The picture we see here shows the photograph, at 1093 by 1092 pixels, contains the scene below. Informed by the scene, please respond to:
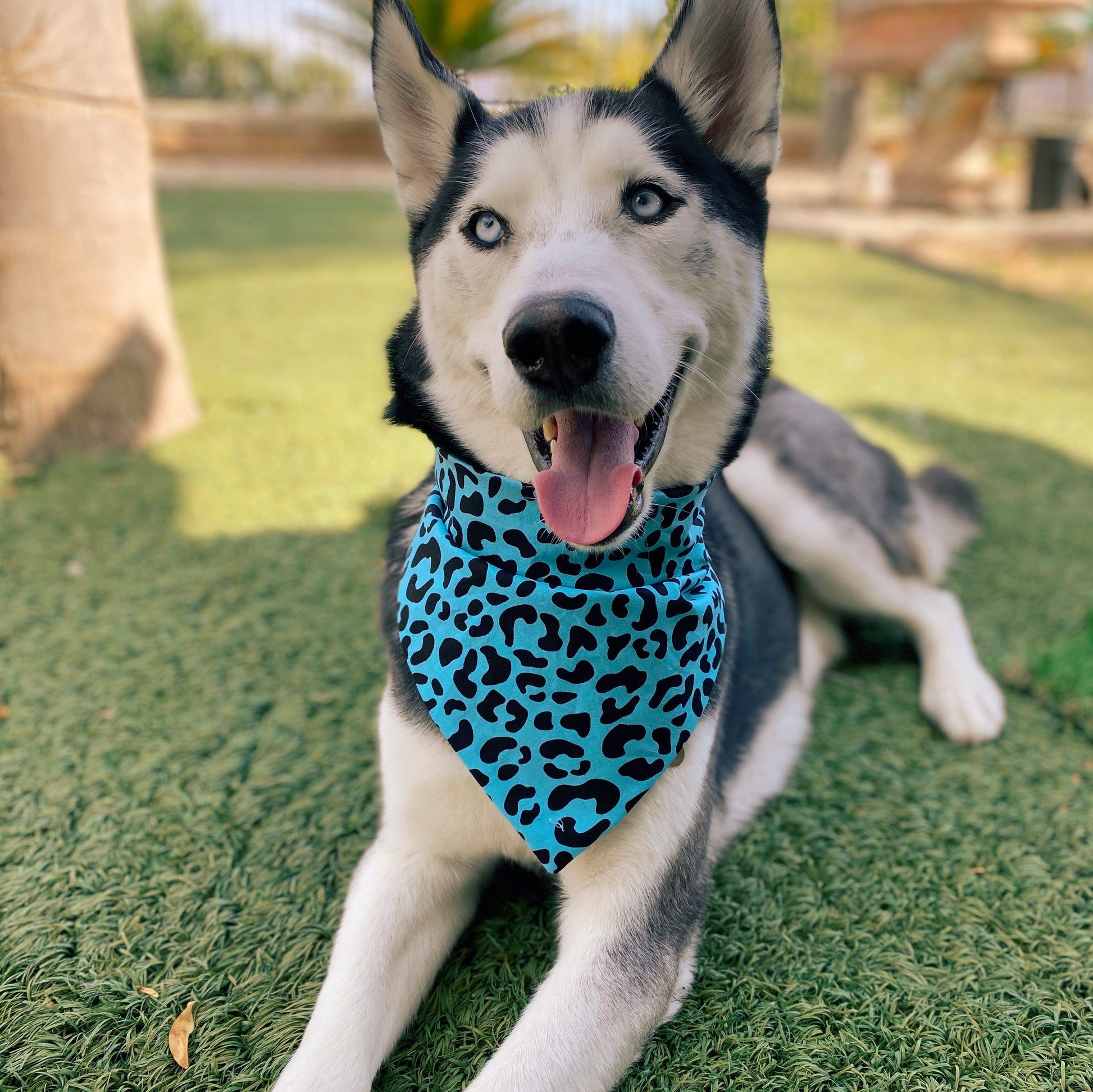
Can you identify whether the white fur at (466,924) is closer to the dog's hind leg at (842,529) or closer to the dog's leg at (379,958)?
the dog's leg at (379,958)

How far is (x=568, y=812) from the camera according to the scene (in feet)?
5.52

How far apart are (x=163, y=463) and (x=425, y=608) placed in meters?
2.78

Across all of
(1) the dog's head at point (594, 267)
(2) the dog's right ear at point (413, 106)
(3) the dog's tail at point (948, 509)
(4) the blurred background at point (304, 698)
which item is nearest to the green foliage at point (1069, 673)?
(4) the blurred background at point (304, 698)

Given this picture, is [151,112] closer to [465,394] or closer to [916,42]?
[916,42]

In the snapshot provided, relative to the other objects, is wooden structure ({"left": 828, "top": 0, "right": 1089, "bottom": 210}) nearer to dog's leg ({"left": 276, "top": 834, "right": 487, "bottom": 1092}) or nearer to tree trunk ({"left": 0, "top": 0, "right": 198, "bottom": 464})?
tree trunk ({"left": 0, "top": 0, "right": 198, "bottom": 464})

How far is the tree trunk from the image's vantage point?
357 cm

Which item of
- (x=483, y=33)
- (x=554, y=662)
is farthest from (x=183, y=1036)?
(x=483, y=33)

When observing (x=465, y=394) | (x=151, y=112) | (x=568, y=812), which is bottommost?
(x=151, y=112)

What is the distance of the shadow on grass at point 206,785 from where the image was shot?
1672 millimetres

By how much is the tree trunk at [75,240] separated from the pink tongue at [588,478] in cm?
313

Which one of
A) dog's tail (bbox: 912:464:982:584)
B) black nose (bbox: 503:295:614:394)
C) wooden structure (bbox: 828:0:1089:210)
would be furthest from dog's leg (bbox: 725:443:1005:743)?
wooden structure (bbox: 828:0:1089:210)

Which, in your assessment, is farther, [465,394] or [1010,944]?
[1010,944]

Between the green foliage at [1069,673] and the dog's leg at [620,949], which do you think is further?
the green foliage at [1069,673]

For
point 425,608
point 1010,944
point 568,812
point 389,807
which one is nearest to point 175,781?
point 389,807
